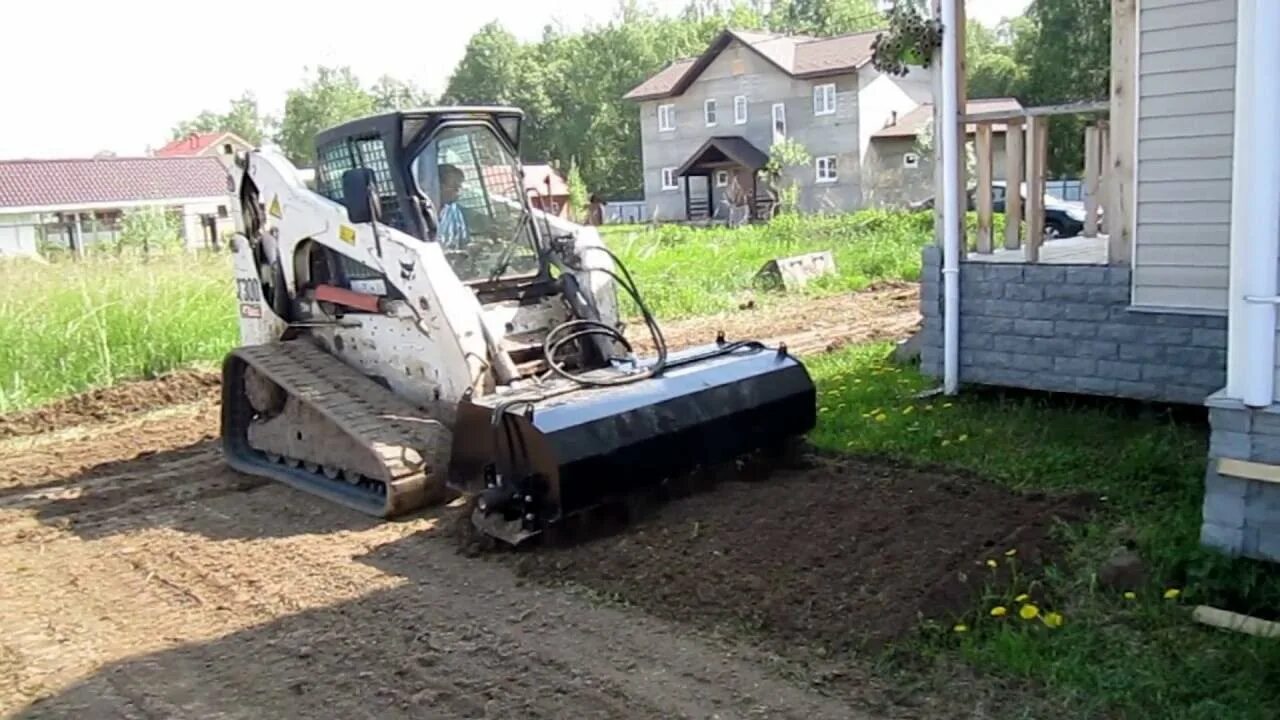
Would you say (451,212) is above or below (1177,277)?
above

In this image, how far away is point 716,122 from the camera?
47.2 m

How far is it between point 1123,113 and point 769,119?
3925 cm

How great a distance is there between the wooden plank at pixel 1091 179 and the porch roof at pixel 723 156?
34.2 m

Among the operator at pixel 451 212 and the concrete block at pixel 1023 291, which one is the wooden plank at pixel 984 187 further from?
the operator at pixel 451 212

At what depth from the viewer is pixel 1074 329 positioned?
7199 millimetres

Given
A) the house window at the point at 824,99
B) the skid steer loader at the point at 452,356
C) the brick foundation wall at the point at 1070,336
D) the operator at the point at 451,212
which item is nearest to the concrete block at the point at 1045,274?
the brick foundation wall at the point at 1070,336

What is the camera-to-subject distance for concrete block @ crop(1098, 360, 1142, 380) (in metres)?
6.87

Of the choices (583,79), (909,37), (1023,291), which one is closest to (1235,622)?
(1023,291)

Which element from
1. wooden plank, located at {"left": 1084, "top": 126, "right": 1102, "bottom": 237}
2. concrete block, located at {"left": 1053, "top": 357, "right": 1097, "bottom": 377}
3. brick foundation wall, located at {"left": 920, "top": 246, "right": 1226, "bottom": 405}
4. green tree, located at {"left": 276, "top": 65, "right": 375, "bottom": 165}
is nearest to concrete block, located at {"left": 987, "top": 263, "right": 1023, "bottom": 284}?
brick foundation wall, located at {"left": 920, "top": 246, "right": 1226, "bottom": 405}

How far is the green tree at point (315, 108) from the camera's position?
72875 mm

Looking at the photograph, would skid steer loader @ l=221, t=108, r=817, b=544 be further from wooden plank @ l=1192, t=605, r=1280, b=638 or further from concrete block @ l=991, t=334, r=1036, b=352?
wooden plank @ l=1192, t=605, r=1280, b=638

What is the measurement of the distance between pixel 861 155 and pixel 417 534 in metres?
38.2

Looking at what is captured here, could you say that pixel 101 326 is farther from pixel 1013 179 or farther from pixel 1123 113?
pixel 1123 113

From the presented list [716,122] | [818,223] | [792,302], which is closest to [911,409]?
[792,302]
